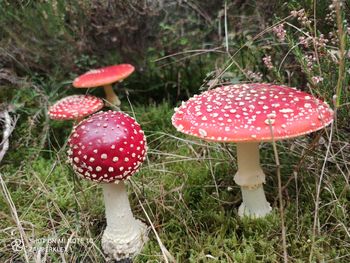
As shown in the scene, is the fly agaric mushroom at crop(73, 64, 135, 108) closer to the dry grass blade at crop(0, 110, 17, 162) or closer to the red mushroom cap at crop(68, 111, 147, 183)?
the dry grass blade at crop(0, 110, 17, 162)

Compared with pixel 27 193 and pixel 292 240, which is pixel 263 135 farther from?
pixel 27 193

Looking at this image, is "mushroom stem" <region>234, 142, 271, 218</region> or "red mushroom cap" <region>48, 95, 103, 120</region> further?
"red mushroom cap" <region>48, 95, 103, 120</region>

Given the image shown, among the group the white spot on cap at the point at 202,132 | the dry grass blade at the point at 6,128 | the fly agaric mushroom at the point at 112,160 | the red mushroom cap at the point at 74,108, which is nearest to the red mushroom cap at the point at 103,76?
the red mushroom cap at the point at 74,108

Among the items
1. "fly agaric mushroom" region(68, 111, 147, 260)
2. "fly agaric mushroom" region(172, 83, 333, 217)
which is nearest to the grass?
"fly agaric mushroom" region(68, 111, 147, 260)

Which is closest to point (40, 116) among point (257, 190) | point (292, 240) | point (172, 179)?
point (172, 179)

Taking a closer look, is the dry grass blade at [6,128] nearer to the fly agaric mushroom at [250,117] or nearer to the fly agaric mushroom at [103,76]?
the fly agaric mushroom at [103,76]

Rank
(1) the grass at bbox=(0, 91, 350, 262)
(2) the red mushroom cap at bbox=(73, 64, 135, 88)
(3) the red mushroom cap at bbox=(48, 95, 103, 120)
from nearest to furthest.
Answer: (1) the grass at bbox=(0, 91, 350, 262) → (3) the red mushroom cap at bbox=(48, 95, 103, 120) → (2) the red mushroom cap at bbox=(73, 64, 135, 88)

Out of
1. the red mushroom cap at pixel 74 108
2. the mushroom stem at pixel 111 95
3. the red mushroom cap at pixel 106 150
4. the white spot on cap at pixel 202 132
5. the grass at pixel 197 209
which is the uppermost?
the white spot on cap at pixel 202 132
